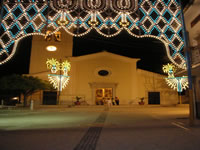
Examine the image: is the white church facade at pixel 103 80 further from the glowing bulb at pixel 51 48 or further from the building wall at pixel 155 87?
the glowing bulb at pixel 51 48

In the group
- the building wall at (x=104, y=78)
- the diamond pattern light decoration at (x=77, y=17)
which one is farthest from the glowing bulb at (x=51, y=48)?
the diamond pattern light decoration at (x=77, y=17)

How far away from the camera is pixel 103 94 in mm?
23750

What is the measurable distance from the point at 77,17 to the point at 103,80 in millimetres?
17156

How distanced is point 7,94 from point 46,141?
22.0m

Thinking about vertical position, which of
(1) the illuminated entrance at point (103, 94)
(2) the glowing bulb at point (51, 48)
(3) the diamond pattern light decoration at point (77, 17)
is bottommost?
(1) the illuminated entrance at point (103, 94)

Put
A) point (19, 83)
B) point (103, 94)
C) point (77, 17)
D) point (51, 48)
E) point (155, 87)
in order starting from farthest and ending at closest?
1. point (51, 48)
2. point (155, 87)
3. point (103, 94)
4. point (19, 83)
5. point (77, 17)

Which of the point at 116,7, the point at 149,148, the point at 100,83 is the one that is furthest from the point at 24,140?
the point at 100,83

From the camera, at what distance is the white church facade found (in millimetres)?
23391

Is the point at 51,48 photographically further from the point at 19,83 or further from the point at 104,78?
the point at 104,78

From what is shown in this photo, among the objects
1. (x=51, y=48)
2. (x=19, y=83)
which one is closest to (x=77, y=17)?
(x=19, y=83)

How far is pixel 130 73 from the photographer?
24.4 metres

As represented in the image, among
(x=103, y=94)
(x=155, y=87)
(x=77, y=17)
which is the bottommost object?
(x=103, y=94)

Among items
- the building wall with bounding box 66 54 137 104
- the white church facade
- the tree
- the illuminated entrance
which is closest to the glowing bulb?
the white church facade

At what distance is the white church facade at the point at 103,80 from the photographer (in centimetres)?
Answer: 2339
